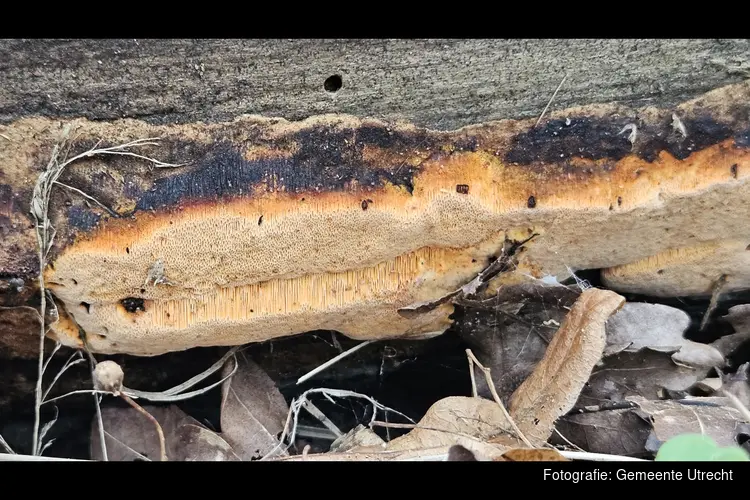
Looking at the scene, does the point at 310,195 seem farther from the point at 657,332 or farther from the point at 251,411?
the point at 657,332

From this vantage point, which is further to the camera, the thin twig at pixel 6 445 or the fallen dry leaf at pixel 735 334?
the fallen dry leaf at pixel 735 334

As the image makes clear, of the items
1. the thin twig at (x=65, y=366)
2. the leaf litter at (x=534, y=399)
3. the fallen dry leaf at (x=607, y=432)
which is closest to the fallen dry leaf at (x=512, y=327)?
the leaf litter at (x=534, y=399)

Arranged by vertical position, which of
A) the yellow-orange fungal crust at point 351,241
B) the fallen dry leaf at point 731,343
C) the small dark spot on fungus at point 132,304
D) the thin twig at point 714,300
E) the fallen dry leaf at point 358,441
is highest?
the yellow-orange fungal crust at point 351,241

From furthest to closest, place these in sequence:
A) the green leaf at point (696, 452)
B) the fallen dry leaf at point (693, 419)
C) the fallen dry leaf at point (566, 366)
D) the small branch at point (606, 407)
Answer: the small branch at point (606, 407)
the fallen dry leaf at point (693, 419)
the fallen dry leaf at point (566, 366)
the green leaf at point (696, 452)

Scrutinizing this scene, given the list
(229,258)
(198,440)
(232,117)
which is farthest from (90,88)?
(198,440)

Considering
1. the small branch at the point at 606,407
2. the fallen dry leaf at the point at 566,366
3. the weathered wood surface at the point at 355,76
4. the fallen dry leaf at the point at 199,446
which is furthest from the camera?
the fallen dry leaf at the point at 199,446

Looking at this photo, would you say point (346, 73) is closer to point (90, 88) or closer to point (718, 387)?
point (90, 88)

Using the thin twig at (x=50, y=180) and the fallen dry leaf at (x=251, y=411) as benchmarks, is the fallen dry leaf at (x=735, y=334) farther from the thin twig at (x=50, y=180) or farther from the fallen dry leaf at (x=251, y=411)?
the thin twig at (x=50, y=180)

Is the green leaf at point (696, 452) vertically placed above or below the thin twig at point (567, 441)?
above
